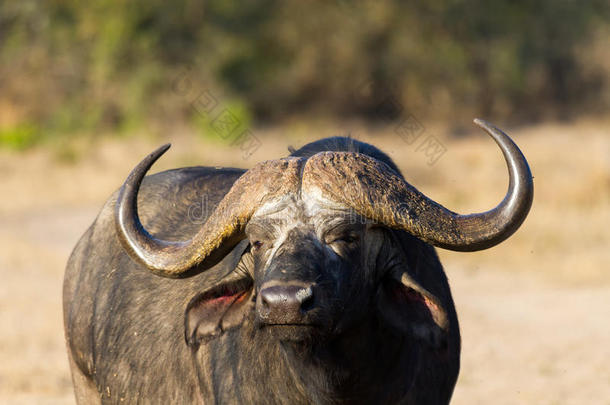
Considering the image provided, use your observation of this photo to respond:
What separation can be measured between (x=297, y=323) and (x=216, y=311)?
0.72 metres

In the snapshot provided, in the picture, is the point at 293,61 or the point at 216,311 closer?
the point at 216,311

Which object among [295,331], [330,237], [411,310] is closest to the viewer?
[295,331]

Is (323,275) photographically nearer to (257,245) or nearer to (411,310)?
(257,245)

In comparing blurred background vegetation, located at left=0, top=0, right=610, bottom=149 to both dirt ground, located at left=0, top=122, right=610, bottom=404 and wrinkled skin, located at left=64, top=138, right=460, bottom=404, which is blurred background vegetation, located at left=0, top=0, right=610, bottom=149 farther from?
wrinkled skin, located at left=64, top=138, right=460, bottom=404

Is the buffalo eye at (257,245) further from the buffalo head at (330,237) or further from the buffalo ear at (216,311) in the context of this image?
the buffalo ear at (216,311)

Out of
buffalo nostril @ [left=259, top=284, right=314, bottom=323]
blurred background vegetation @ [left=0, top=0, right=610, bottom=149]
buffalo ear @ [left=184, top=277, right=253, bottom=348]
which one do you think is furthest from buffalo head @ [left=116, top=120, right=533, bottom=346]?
blurred background vegetation @ [left=0, top=0, right=610, bottom=149]

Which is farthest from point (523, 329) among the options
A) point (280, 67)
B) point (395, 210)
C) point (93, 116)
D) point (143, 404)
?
point (280, 67)

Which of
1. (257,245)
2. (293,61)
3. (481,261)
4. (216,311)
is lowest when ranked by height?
(216,311)

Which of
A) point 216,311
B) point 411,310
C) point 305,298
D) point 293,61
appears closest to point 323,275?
point 305,298

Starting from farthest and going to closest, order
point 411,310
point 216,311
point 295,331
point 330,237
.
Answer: point 216,311, point 411,310, point 330,237, point 295,331

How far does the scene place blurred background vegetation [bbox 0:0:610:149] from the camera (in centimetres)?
2661

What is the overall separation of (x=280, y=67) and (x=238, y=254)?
2691 centimetres

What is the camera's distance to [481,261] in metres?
13.4

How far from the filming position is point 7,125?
95.1ft
